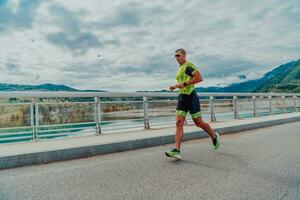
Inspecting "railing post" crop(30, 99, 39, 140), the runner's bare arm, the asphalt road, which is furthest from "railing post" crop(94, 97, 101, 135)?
the runner's bare arm

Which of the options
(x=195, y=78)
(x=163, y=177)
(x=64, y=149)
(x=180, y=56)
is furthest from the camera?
(x=64, y=149)

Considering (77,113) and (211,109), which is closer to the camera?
(77,113)

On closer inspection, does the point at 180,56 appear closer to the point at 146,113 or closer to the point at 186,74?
the point at 186,74

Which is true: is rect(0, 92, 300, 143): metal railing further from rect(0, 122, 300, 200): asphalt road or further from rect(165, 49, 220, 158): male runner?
rect(165, 49, 220, 158): male runner

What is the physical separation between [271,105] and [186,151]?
54.0 ft

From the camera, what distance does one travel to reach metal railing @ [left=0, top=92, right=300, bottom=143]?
9407mm

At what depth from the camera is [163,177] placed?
17.6 ft

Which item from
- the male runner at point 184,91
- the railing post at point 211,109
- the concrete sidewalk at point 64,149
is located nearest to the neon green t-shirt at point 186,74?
the male runner at point 184,91

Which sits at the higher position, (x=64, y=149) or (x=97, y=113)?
(x=97, y=113)

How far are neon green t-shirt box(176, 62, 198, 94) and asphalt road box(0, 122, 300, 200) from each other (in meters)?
1.37

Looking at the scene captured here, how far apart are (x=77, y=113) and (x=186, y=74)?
4977mm

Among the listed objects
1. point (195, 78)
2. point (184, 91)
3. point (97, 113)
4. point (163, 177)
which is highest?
point (195, 78)

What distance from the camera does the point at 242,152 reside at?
781 centimetres

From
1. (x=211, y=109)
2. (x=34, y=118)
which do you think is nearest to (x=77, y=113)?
(x=34, y=118)
